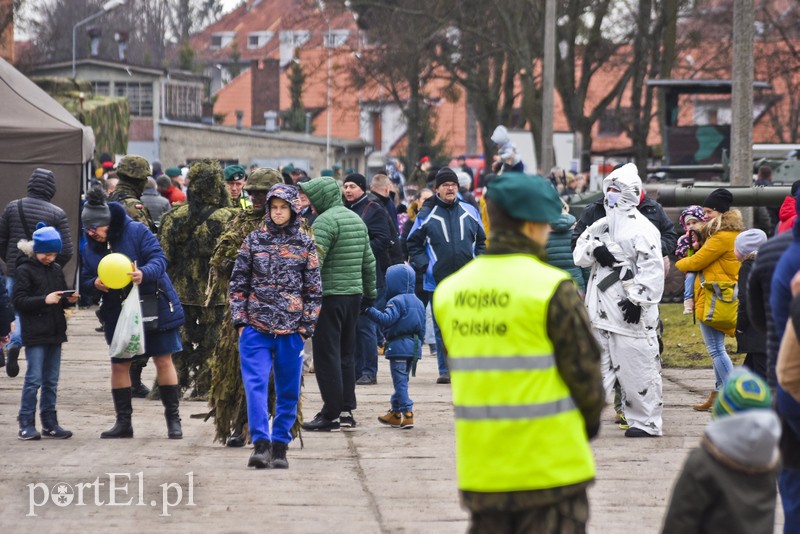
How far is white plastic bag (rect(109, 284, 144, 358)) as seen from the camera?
401 inches

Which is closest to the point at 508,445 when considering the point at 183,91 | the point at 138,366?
the point at 138,366

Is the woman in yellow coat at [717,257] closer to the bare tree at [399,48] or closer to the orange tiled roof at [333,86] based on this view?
the bare tree at [399,48]

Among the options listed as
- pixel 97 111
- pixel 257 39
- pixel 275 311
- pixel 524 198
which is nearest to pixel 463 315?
pixel 524 198

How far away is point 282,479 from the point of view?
891 centimetres

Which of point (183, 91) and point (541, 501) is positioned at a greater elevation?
point (183, 91)

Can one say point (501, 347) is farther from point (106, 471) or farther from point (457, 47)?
point (457, 47)

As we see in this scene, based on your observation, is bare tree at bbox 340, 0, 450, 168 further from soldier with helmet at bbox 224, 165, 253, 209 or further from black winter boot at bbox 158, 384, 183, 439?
black winter boot at bbox 158, 384, 183, 439

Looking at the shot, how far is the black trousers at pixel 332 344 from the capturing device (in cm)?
1066

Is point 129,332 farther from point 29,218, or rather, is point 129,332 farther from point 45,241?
point 29,218

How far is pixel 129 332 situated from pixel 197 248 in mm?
1926

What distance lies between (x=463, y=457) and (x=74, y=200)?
13.3 metres

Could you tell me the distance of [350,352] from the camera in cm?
1108

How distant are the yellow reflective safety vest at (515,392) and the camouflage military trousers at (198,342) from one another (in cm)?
699

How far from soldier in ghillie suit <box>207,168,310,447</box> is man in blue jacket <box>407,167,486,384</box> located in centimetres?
338
